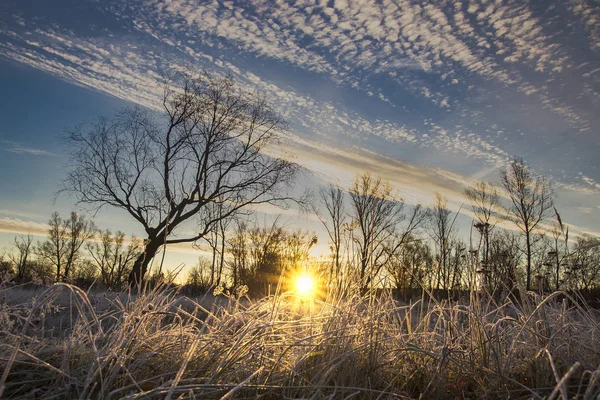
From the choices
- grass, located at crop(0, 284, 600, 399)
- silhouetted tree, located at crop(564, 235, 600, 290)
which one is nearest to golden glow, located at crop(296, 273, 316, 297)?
grass, located at crop(0, 284, 600, 399)

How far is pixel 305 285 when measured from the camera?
3.02 metres

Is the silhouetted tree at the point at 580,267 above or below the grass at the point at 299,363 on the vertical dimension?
above

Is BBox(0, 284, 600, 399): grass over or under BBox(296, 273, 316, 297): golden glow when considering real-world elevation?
under

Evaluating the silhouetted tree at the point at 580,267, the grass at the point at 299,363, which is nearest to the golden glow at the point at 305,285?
the grass at the point at 299,363

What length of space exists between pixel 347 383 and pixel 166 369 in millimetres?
893

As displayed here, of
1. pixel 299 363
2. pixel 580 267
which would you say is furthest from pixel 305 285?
pixel 580 267

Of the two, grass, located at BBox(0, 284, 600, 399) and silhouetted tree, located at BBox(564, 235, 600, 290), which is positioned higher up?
silhouetted tree, located at BBox(564, 235, 600, 290)

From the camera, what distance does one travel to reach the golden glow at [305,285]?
2.73 meters

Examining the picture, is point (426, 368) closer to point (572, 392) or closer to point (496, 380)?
point (496, 380)

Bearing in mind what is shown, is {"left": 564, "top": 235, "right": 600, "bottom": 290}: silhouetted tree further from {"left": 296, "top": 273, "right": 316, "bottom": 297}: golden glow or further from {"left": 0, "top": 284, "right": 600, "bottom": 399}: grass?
{"left": 296, "top": 273, "right": 316, "bottom": 297}: golden glow

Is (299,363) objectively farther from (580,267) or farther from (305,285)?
(580,267)

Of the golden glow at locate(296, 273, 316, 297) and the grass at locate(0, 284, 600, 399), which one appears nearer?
the grass at locate(0, 284, 600, 399)

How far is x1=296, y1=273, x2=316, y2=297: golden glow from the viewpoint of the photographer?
2727 millimetres

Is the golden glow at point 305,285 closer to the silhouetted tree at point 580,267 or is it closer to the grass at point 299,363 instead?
the grass at point 299,363
